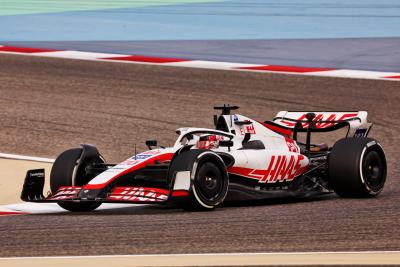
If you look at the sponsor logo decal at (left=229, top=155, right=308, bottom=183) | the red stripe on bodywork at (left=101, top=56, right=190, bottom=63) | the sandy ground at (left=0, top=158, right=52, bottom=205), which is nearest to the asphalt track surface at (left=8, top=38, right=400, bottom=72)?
the red stripe on bodywork at (left=101, top=56, right=190, bottom=63)

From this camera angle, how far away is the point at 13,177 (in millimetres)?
13414

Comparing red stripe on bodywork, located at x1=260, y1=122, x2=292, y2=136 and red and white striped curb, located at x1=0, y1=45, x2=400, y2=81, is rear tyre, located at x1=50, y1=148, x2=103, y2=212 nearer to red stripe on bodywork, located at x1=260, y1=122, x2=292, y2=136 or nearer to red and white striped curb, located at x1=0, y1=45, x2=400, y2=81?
red stripe on bodywork, located at x1=260, y1=122, x2=292, y2=136

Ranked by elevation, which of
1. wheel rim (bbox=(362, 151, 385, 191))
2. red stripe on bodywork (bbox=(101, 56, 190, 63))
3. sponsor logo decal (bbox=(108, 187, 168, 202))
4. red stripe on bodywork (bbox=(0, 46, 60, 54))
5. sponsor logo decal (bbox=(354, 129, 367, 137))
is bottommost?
sponsor logo decal (bbox=(108, 187, 168, 202))

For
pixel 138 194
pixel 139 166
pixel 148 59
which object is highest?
pixel 148 59

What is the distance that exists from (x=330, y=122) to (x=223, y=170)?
2117 mm

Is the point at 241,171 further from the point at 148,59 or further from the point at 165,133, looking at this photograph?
the point at 148,59

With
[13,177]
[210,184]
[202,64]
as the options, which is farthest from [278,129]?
[202,64]

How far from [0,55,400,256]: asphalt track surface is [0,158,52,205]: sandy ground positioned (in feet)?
2.59

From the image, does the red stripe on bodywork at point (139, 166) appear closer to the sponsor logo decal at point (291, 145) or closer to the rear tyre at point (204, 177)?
the rear tyre at point (204, 177)

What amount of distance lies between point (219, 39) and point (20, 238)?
16.0m

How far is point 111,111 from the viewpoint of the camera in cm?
1769

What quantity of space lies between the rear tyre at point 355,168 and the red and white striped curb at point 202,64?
8.43 meters

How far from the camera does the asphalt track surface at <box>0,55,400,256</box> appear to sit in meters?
8.50

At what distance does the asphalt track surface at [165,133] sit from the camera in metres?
8.50
